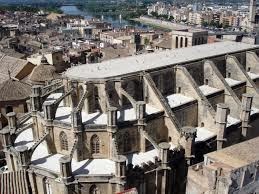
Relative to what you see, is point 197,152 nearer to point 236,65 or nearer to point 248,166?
point 248,166

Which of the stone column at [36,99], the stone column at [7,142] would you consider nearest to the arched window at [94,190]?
the stone column at [7,142]

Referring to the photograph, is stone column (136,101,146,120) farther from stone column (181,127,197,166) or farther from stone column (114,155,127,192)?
stone column (114,155,127,192)

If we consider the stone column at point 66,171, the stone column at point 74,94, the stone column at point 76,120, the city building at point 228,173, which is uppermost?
the stone column at point 74,94

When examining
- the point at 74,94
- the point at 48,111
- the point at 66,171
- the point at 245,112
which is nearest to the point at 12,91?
the point at 74,94

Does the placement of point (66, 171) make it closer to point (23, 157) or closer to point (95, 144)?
point (95, 144)

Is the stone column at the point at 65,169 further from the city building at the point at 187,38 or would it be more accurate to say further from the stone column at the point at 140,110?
the city building at the point at 187,38

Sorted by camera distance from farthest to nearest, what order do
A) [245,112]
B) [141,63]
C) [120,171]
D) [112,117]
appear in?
[141,63]
[245,112]
[112,117]
[120,171]

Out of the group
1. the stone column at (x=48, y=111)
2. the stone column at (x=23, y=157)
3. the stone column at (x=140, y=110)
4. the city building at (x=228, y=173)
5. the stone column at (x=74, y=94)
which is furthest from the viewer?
the stone column at (x=74, y=94)
